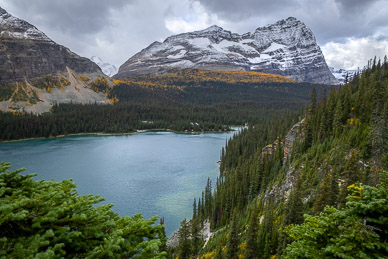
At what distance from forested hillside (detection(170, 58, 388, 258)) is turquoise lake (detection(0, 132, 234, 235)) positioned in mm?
7881

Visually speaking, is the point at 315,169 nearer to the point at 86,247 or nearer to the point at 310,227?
the point at 310,227

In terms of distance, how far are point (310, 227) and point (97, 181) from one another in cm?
5505

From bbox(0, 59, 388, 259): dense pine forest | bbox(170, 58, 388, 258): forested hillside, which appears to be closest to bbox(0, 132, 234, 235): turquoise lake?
bbox(0, 59, 388, 259): dense pine forest

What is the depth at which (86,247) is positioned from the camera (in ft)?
18.1

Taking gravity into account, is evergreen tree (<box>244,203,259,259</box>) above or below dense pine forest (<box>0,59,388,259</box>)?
below

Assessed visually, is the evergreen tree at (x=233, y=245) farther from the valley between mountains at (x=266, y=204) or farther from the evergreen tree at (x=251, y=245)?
the evergreen tree at (x=251, y=245)

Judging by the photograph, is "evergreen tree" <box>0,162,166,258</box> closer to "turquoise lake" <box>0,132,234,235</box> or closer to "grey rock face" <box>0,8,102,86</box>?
"turquoise lake" <box>0,132,234,235</box>

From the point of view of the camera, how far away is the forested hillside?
6074 millimetres

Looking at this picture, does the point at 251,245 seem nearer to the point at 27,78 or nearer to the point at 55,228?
the point at 55,228

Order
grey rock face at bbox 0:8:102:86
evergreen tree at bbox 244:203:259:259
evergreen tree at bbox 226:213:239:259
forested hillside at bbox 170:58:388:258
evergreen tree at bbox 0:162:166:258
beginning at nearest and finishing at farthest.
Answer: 1. evergreen tree at bbox 0:162:166:258
2. forested hillside at bbox 170:58:388:258
3. evergreen tree at bbox 244:203:259:259
4. evergreen tree at bbox 226:213:239:259
5. grey rock face at bbox 0:8:102:86

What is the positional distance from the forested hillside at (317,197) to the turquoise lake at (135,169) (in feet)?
25.9

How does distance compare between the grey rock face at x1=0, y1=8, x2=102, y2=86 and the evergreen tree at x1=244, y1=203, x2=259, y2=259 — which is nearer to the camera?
the evergreen tree at x1=244, y1=203, x2=259, y2=259

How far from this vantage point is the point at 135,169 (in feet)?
213

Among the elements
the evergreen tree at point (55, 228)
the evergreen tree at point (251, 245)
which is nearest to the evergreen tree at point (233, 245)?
the evergreen tree at point (251, 245)
